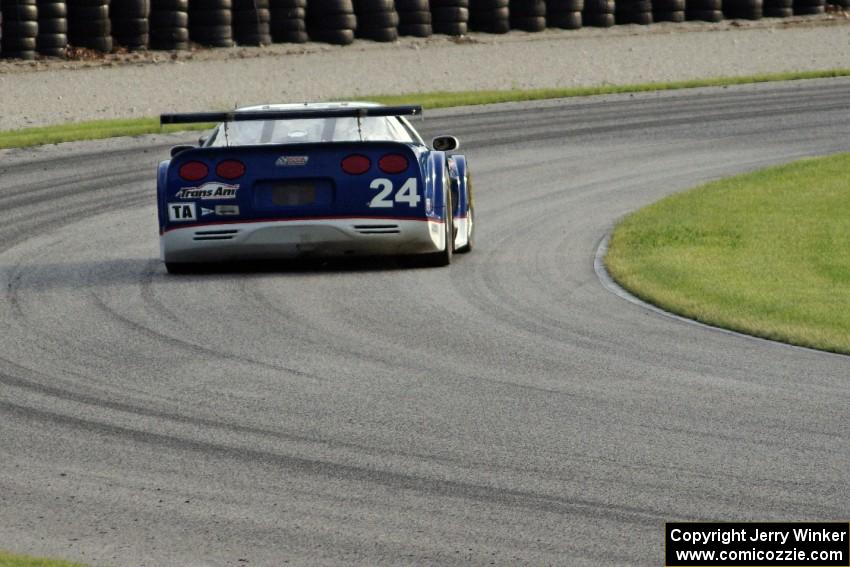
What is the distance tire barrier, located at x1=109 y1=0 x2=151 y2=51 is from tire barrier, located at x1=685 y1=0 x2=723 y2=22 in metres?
11.1

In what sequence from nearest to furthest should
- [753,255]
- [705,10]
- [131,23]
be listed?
1. [753,255]
2. [131,23]
3. [705,10]

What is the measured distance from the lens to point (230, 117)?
11016mm

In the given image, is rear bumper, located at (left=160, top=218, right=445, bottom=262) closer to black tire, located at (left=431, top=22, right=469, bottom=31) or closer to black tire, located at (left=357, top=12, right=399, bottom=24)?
black tire, located at (left=357, top=12, right=399, bottom=24)

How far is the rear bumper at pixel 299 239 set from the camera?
10.9m

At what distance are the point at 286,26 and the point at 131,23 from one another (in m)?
2.81

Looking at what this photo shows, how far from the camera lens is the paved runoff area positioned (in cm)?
2514

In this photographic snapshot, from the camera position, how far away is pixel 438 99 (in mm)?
24781

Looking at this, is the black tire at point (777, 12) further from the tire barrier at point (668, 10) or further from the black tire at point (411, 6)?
the black tire at point (411, 6)

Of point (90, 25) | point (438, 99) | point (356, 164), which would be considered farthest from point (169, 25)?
point (356, 164)

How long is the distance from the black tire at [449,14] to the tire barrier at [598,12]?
108 inches

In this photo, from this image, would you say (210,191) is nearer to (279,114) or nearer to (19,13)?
(279,114)

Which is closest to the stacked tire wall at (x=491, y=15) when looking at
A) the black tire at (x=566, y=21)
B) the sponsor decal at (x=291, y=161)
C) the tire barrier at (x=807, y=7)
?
the black tire at (x=566, y=21)

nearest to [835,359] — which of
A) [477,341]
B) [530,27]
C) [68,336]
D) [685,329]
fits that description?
[685,329]

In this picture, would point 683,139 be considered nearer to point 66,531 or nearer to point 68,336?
point 68,336
